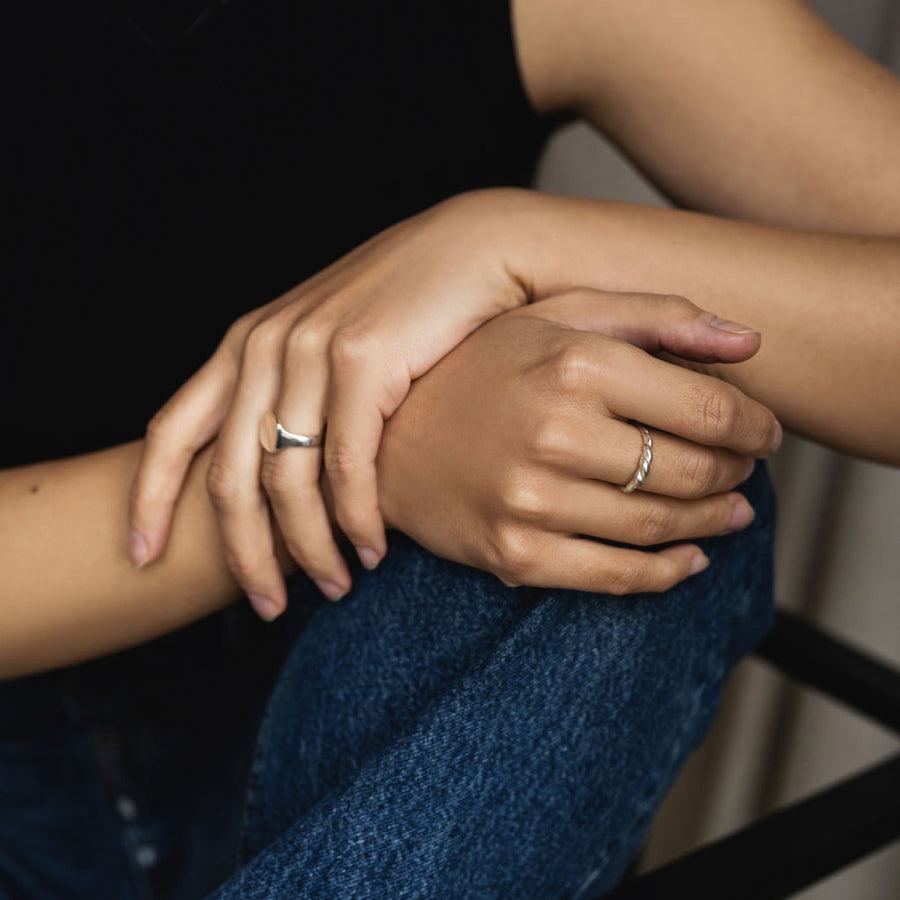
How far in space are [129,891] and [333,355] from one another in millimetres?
625

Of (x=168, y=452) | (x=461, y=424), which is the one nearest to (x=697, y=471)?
(x=461, y=424)

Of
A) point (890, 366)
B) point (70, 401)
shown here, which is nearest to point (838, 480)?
point (890, 366)

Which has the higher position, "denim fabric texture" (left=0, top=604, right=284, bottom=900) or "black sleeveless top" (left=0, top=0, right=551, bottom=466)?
"black sleeveless top" (left=0, top=0, right=551, bottom=466)

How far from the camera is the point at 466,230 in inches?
22.1

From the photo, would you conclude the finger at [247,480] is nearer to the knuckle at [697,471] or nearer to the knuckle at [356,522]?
the knuckle at [356,522]

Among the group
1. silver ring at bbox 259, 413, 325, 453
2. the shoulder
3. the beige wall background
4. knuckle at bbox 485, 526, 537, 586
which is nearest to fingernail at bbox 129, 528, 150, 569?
silver ring at bbox 259, 413, 325, 453

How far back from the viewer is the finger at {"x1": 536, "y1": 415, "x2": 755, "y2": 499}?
46 cm

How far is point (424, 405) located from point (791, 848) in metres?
0.39

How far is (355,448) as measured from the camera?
523 millimetres

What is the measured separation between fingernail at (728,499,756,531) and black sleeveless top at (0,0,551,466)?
1.37ft

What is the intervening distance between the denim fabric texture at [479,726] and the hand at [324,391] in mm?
51

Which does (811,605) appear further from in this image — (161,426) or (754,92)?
(161,426)

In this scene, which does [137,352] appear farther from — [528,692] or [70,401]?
[528,692]

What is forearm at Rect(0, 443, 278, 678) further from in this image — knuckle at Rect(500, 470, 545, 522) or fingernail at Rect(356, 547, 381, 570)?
knuckle at Rect(500, 470, 545, 522)
